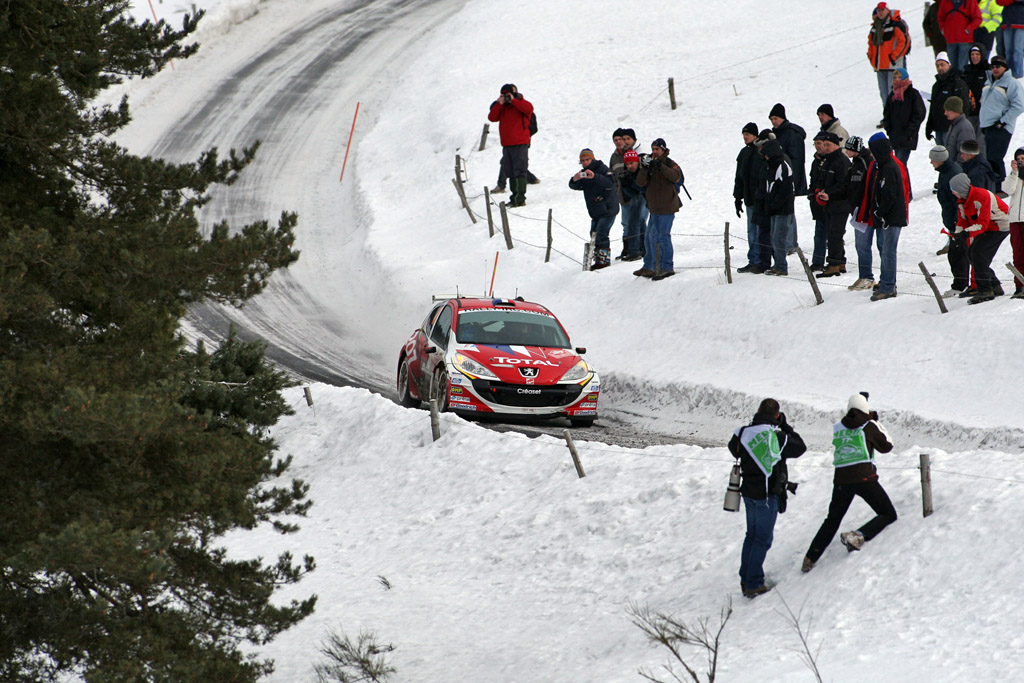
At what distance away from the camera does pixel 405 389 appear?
16.9 m

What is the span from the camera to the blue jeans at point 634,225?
19594mm

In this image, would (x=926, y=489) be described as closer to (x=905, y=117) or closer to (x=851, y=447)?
(x=851, y=447)

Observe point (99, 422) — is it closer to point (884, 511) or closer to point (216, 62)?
point (884, 511)

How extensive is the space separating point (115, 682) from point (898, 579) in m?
5.87

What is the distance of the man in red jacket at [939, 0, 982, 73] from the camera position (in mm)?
20469

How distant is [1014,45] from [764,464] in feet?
52.3

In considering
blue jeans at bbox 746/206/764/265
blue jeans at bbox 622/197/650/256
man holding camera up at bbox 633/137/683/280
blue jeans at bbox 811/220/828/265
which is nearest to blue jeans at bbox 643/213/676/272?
man holding camera up at bbox 633/137/683/280

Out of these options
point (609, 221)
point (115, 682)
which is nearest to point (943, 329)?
point (609, 221)

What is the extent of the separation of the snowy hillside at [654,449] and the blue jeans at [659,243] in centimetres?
38

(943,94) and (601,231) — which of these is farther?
(601,231)

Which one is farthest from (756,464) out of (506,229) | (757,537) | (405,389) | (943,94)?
(506,229)

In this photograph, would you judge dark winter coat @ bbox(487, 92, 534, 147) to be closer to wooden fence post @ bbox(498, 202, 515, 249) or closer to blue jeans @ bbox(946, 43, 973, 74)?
wooden fence post @ bbox(498, 202, 515, 249)

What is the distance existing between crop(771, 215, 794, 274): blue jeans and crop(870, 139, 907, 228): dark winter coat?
215cm

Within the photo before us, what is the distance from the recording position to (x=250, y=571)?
9867 millimetres
